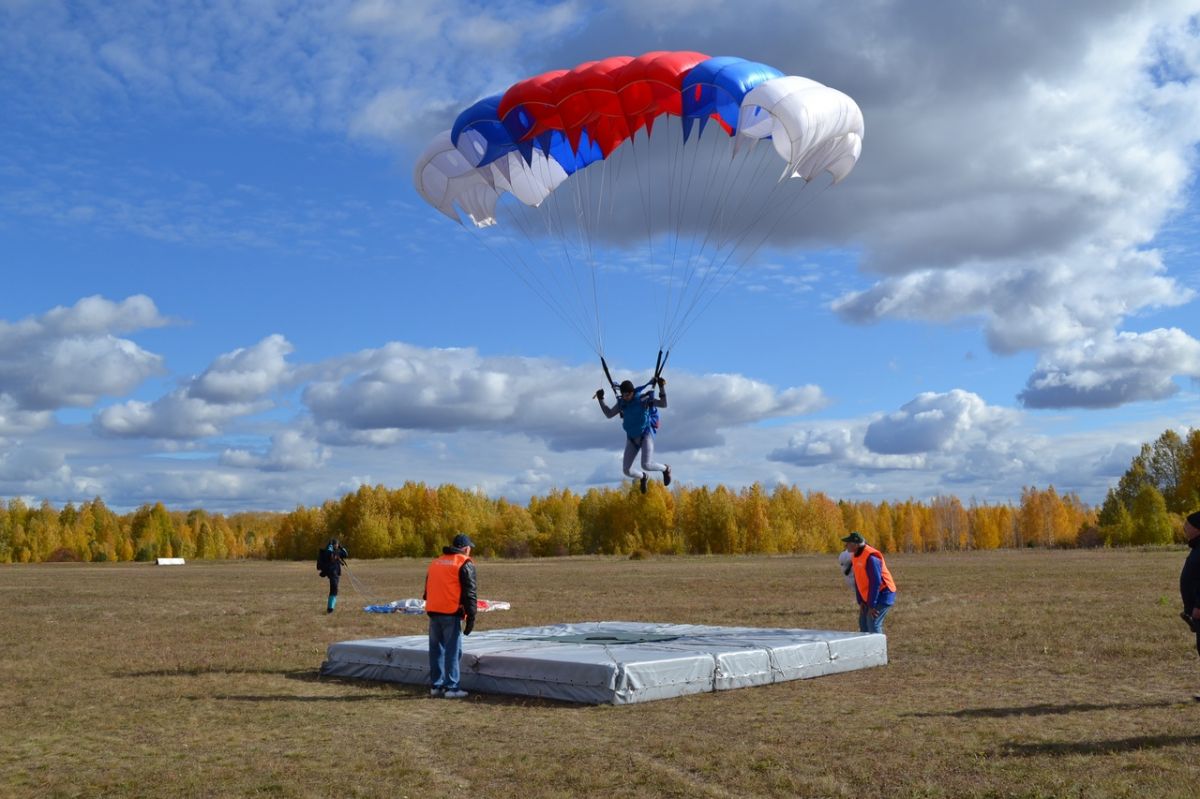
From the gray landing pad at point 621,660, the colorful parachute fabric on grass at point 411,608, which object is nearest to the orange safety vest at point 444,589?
the gray landing pad at point 621,660

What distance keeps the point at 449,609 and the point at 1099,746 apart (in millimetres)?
6570

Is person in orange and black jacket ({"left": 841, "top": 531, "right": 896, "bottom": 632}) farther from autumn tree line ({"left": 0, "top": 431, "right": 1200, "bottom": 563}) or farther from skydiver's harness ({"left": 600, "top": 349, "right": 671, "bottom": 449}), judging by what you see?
autumn tree line ({"left": 0, "top": 431, "right": 1200, "bottom": 563})

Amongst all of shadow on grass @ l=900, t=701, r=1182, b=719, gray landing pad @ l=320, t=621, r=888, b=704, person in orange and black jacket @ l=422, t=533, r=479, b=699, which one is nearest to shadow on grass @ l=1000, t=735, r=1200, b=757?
shadow on grass @ l=900, t=701, r=1182, b=719

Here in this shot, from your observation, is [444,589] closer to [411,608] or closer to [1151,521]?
[411,608]

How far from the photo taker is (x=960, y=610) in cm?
2112

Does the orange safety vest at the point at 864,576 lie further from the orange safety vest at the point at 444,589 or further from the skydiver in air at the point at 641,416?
the orange safety vest at the point at 444,589

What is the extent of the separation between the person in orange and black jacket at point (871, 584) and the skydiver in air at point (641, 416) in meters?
2.76

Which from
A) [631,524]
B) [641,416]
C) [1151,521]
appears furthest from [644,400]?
[631,524]

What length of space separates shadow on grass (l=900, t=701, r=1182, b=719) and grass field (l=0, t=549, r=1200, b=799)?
6cm

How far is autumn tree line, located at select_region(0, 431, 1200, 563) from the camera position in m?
93.0

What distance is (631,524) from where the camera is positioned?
10325cm

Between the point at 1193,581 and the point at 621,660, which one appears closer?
the point at 1193,581

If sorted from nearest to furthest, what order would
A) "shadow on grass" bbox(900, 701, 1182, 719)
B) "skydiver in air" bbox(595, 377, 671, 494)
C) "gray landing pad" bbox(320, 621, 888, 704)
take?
"shadow on grass" bbox(900, 701, 1182, 719), "gray landing pad" bbox(320, 621, 888, 704), "skydiver in air" bbox(595, 377, 671, 494)

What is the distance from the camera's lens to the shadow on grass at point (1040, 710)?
9930 mm
